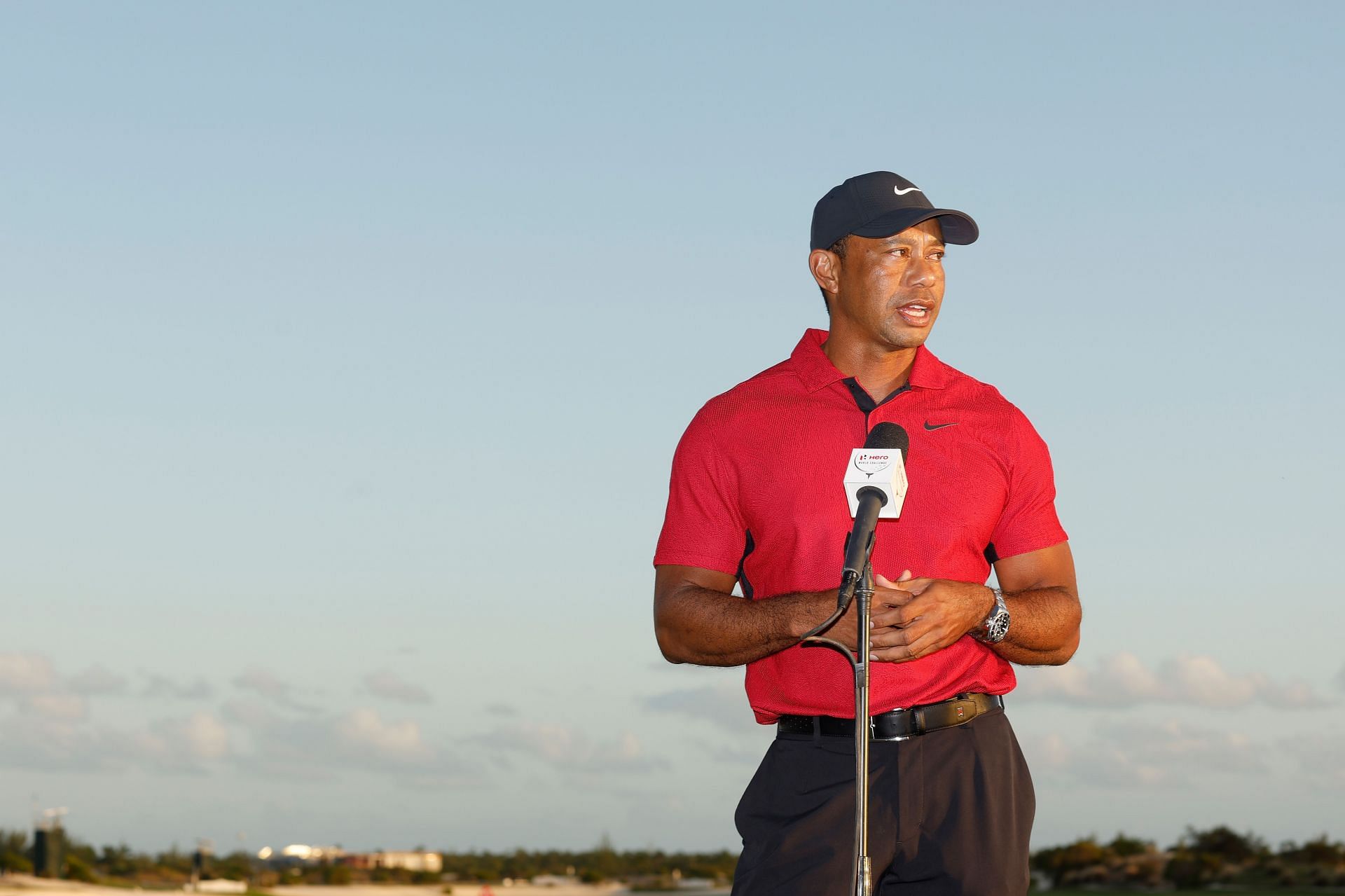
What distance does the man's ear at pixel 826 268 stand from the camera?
180 inches

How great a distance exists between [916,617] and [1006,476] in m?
0.86

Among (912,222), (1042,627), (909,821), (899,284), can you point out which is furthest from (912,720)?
(912,222)

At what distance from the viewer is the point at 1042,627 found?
406cm

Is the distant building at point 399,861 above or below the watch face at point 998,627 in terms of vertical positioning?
below

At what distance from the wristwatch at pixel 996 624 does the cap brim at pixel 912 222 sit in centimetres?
109

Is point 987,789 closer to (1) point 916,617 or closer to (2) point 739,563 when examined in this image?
(1) point 916,617

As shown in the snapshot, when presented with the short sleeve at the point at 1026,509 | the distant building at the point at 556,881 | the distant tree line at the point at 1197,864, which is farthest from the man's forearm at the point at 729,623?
the distant building at the point at 556,881

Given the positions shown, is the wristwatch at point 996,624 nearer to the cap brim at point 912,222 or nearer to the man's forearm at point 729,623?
the man's forearm at point 729,623

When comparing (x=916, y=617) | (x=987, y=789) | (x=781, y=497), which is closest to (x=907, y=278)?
(x=781, y=497)

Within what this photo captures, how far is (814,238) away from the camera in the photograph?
4645 millimetres

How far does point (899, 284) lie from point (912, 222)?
0.59ft

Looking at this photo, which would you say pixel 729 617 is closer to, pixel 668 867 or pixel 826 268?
pixel 826 268


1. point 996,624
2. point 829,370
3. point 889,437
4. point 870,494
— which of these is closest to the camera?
point 870,494

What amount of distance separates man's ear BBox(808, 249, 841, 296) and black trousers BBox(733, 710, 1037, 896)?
54.0 inches
